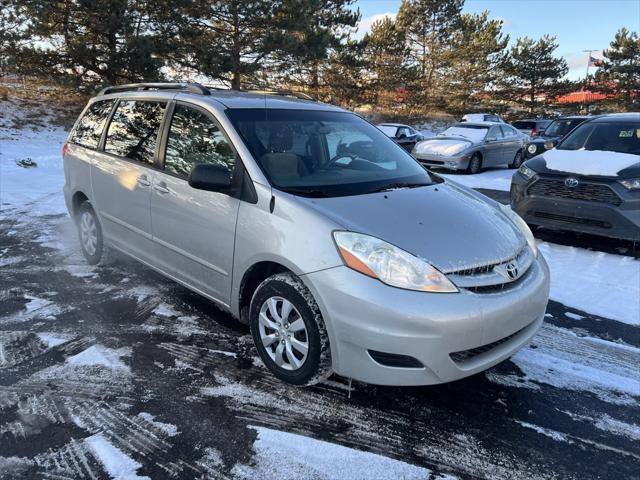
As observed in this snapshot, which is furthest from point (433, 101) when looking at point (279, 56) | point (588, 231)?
point (588, 231)

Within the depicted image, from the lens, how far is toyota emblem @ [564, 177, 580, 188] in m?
6.19

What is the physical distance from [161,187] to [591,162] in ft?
18.0

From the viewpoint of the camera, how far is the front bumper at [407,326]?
2.47m

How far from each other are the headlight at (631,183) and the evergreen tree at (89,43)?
15886mm

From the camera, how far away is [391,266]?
2.57 meters

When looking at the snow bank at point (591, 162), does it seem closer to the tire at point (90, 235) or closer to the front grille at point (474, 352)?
the front grille at point (474, 352)

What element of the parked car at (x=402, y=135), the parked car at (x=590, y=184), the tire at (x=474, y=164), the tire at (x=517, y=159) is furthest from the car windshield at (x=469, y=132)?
the parked car at (x=590, y=184)

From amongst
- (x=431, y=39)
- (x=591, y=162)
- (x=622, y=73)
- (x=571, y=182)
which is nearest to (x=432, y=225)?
(x=571, y=182)

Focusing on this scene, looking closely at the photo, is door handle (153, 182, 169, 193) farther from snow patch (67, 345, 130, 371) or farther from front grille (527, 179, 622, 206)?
front grille (527, 179, 622, 206)

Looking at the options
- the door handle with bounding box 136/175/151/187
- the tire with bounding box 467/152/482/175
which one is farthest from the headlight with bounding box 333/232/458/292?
the tire with bounding box 467/152/482/175

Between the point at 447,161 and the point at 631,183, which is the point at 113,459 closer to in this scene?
the point at 631,183

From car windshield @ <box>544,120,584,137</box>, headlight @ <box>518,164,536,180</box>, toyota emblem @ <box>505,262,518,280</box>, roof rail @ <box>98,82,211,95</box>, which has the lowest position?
toyota emblem @ <box>505,262,518,280</box>

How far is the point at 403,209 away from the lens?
3010 millimetres

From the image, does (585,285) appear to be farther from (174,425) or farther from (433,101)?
(433,101)
